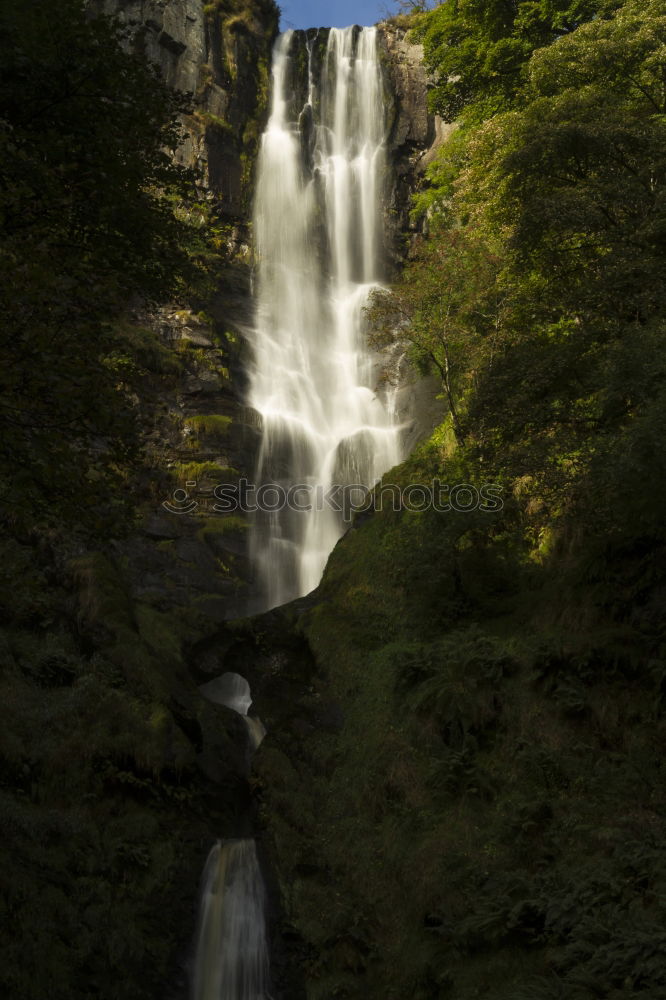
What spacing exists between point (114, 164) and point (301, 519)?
759 inches

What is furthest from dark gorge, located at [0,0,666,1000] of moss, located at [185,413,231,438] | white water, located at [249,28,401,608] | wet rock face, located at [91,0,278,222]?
wet rock face, located at [91,0,278,222]

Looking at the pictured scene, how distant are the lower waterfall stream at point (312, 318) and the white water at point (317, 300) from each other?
2.3 inches

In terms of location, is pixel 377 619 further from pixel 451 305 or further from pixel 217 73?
pixel 217 73

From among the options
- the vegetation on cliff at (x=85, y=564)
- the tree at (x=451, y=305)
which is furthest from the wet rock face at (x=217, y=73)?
the vegetation on cliff at (x=85, y=564)

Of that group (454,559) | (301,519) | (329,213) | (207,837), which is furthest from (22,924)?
(329,213)

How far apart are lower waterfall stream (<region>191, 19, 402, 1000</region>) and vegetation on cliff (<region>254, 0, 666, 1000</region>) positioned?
2.39 metres

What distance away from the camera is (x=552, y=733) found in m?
10.7

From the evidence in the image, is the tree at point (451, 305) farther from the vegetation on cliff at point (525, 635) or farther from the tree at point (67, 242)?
the tree at point (67, 242)

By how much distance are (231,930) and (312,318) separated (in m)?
29.6

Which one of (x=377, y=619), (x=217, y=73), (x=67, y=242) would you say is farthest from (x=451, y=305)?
(x=217, y=73)

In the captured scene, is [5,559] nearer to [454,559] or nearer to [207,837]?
[207,837]

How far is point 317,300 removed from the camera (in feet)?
123

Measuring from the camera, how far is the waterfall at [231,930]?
34.9ft

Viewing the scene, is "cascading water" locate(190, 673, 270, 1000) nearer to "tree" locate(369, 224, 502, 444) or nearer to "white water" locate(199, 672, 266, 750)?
"white water" locate(199, 672, 266, 750)
